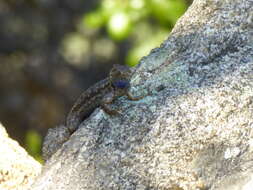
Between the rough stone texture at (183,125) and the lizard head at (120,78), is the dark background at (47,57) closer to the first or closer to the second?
the lizard head at (120,78)

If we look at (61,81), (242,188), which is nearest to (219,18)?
(242,188)

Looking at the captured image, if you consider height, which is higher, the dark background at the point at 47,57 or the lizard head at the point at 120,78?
the dark background at the point at 47,57

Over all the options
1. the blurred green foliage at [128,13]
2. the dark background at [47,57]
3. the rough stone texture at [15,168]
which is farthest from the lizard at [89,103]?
the dark background at [47,57]

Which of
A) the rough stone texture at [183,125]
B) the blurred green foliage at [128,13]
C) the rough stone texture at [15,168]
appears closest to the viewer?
the rough stone texture at [183,125]

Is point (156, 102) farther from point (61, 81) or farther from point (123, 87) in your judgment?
point (61, 81)

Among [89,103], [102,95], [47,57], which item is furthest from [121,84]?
[47,57]

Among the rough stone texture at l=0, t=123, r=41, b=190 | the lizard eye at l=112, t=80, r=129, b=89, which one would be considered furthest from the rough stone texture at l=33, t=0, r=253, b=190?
the rough stone texture at l=0, t=123, r=41, b=190

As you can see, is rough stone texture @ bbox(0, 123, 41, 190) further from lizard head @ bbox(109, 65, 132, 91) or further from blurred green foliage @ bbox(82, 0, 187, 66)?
blurred green foliage @ bbox(82, 0, 187, 66)
